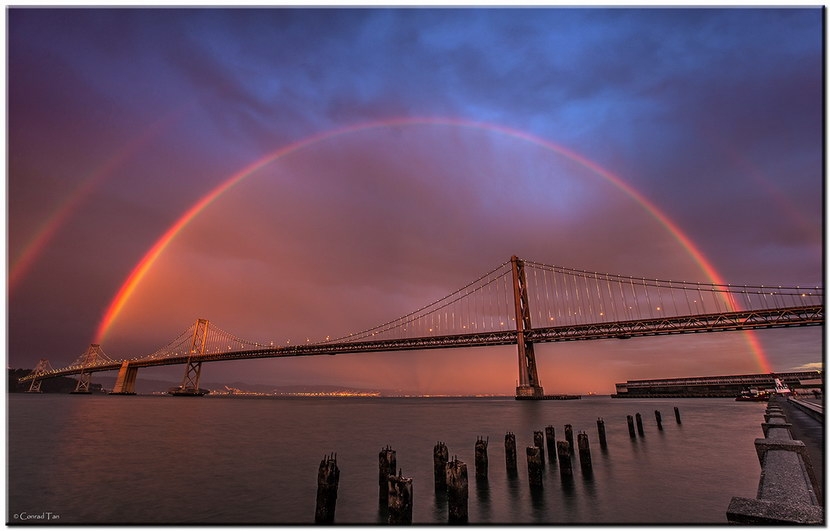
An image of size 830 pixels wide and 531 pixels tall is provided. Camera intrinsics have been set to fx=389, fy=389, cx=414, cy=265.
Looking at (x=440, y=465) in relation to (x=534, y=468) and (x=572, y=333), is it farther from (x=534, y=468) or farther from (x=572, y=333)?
(x=572, y=333)

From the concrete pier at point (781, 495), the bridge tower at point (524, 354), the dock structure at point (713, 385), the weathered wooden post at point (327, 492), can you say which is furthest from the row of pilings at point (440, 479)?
the dock structure at point (713, 385)

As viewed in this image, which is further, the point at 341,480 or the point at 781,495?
the point at 341,480

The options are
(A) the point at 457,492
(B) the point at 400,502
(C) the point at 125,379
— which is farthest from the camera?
(C) the point at 125,379

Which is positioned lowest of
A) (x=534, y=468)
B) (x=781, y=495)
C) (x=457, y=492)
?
(x=457, y=492)

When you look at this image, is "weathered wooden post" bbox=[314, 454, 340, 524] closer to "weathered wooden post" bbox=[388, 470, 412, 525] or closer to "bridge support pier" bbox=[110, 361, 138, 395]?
"weathered wooden post" bbox=[388, 470, 412, 525]

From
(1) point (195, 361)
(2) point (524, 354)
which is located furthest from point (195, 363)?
(2) point (524, 354)

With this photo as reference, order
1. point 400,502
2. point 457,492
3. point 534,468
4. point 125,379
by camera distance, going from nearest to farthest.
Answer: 1. point 400,502
2. point 457,492
3. point 534,468
4. point 125,379

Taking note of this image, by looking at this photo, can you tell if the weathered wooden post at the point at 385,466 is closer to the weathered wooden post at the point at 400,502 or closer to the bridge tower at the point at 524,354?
the weathered wooden post at the point at 400,502
